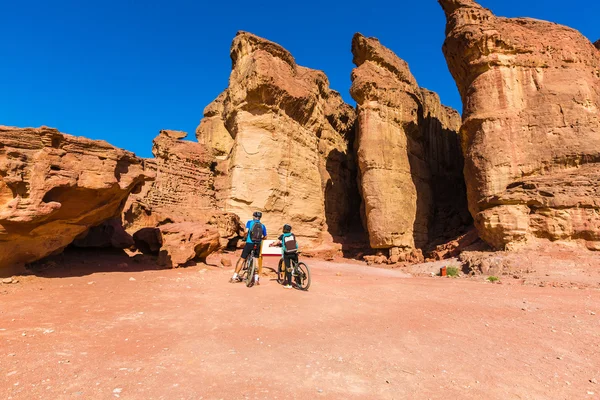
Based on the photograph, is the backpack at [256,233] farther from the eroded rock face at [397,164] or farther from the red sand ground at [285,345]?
the eroded rock face at [397,164]

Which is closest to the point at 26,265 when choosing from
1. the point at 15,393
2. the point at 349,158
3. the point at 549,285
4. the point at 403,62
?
the point at 15,393

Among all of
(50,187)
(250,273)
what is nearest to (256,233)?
(250,273)

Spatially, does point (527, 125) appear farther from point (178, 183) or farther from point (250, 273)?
point (178, 183)

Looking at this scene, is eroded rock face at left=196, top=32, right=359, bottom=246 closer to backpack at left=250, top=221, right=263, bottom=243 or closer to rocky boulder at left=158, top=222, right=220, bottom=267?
rocky boulder at left=158, top=222, right=220, bottom=267

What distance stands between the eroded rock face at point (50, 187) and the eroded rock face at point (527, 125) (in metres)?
13.7

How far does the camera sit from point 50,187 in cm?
648

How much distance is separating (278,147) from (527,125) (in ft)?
40.7

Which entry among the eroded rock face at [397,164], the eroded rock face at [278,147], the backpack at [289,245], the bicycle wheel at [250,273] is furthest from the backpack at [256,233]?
the eroded rock face at [397,164]

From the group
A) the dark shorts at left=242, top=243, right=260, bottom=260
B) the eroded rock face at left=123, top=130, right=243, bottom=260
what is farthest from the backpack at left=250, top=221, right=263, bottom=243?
the eroded rock face at left=123, top=130, right=243, bottom=260

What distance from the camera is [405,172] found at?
20062mm

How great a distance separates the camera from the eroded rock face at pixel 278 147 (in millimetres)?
18147

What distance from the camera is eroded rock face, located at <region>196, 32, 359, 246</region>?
1815 cm

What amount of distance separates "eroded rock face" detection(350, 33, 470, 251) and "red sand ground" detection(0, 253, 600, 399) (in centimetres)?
1237

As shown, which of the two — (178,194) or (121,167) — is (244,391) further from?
(178,194)
